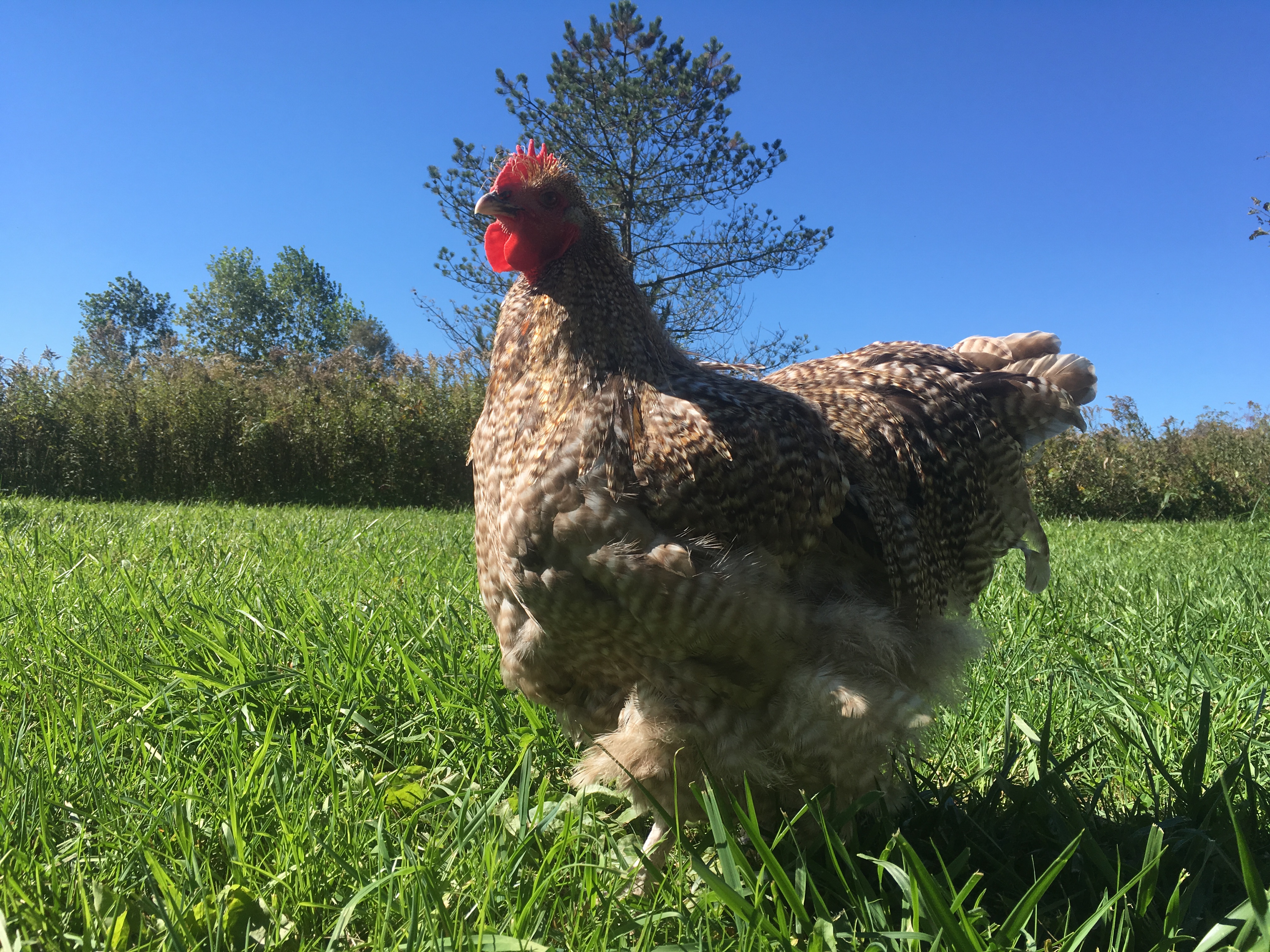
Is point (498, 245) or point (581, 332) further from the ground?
point (498, 245)

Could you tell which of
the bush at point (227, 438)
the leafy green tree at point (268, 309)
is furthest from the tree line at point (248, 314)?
the bush at point (227, 438)

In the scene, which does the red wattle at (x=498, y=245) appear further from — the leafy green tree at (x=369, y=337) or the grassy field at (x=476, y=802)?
the leafy green tree at (x=369, y=337)

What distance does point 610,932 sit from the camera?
1562mm

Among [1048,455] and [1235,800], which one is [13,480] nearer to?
[1235,800]

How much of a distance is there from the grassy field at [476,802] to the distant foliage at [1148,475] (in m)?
10.3

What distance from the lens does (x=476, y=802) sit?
2023mm

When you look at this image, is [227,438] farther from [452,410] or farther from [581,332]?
[581,332]

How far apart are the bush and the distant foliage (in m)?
10.7

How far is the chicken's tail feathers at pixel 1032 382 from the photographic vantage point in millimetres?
2807

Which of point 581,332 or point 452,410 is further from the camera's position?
point 452,410

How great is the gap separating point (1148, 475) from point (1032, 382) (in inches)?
505

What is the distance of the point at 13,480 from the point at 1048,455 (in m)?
18.2

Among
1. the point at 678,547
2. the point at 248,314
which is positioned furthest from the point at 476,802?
the point at 248,314

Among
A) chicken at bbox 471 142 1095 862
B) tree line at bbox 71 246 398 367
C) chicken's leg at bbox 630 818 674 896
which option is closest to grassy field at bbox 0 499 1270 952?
chicken's leg at bbox 630 818 674 896
